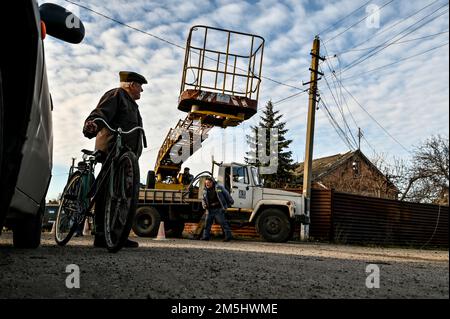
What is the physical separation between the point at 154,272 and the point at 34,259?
44.6 inches

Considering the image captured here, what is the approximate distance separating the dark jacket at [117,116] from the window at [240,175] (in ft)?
25.7

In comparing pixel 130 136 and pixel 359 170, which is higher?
pixel 359 170

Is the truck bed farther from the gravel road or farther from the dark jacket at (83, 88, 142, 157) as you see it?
the gravel road

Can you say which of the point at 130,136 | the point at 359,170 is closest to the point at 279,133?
the point at 359,170

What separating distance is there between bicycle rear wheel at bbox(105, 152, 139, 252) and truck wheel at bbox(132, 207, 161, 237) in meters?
8.06

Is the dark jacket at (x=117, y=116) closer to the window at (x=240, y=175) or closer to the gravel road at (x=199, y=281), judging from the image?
the gravel road at (x=199, y=281)

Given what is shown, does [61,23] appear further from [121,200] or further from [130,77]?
[130,77]

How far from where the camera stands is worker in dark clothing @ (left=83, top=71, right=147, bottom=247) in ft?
→ 13.3

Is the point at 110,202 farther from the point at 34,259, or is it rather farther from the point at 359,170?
the point at 359,170

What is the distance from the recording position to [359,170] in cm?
2822

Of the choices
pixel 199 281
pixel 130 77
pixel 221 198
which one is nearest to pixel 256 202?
pixel 221 198

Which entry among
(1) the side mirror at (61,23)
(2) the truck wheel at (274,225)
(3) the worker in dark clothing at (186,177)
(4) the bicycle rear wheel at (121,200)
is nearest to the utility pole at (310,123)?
(2) the truck wheel at (274,225)

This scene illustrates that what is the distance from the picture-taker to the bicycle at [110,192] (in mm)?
3562

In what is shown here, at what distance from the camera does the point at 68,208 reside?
15.7 feet
